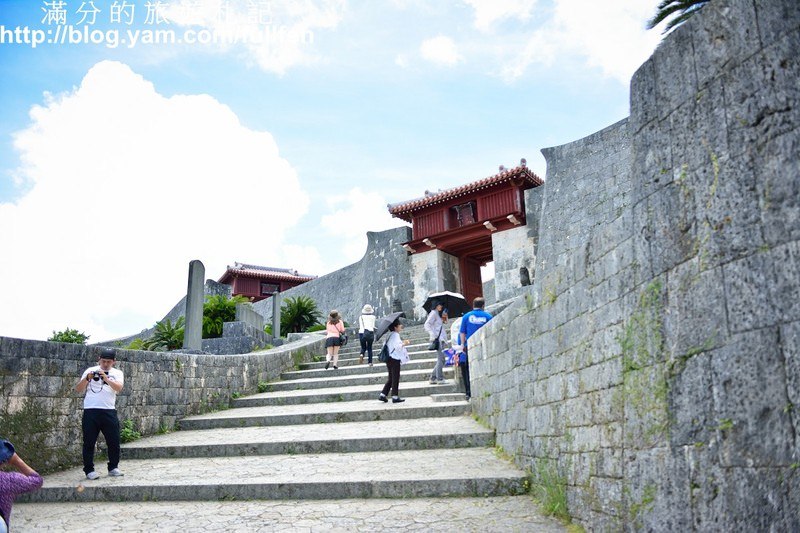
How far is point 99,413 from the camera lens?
20.4 ft

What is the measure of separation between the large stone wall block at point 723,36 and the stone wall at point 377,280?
64.6ft

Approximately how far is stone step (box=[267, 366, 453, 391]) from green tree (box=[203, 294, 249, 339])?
6.17 metres

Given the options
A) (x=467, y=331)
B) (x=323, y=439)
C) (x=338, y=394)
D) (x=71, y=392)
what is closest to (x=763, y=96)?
(x=323, y=439)

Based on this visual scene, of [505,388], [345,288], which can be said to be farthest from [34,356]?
[345,288]

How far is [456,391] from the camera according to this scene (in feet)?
28.2

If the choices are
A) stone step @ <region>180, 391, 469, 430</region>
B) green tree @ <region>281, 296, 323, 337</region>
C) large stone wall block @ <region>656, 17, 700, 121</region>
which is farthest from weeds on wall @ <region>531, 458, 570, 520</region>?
green tree @ <region>281, 296, 323, 337</region>

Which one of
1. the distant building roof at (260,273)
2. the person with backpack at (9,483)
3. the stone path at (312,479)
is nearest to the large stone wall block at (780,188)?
the stone path at (312,479)

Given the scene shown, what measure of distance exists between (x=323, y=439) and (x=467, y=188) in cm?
1487

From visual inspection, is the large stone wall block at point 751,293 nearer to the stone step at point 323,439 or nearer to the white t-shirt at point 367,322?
the stone step at point 323,439

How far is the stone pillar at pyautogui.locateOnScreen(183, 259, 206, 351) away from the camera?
11.3 metres

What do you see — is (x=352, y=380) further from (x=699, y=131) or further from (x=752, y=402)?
(x=752, y=402)

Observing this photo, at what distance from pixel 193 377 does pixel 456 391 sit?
4.04m

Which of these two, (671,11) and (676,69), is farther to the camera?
(671,11)

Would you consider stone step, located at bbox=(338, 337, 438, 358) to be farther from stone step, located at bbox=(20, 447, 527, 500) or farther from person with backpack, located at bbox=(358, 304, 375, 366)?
stone step, located at bbox=(20, 447, 527, 500)
